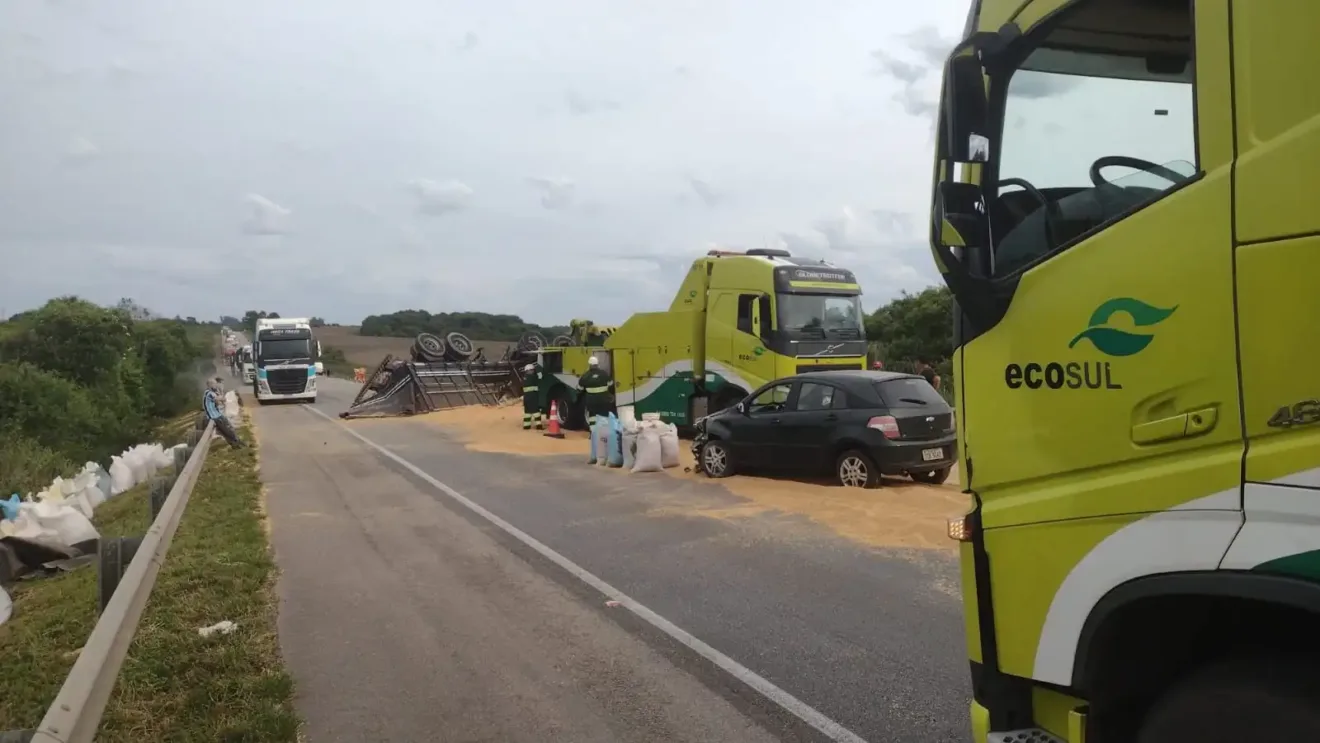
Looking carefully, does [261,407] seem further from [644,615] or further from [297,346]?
[644,615]

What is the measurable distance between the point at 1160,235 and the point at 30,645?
729cm

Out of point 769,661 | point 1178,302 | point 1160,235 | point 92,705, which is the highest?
point 1160,235

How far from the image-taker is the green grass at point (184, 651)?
14.8 feet

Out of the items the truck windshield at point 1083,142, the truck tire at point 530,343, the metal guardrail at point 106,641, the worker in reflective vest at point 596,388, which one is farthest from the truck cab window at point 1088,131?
the truck tire at point 530,343

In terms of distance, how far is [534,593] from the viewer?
22.5ft

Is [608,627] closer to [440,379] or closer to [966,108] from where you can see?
[966,108]

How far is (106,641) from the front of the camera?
12.8 ft

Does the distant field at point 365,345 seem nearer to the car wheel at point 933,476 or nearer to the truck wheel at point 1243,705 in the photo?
the car wheel at point 933,476

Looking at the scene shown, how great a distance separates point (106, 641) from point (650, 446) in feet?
32.3

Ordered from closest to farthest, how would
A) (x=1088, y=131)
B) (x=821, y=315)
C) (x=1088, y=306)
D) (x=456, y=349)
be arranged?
(x=1088, y=306) < (x=1088, y=131) < (x=821, y=315) < (x=456, y=349)

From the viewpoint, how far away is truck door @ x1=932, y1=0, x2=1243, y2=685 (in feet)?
7.26

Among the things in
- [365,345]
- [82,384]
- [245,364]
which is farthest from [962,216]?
[365,345]

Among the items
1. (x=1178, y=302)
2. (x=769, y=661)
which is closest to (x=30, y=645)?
(x=769, y=661)

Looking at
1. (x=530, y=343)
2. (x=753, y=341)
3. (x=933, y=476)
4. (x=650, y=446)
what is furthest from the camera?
(x=530, y=343)
